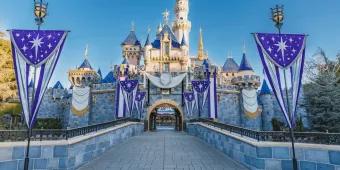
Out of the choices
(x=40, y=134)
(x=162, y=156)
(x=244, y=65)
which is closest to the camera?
(x=40, y=134)

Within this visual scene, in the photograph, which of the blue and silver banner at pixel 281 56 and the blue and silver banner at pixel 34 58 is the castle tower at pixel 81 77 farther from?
the blue and silver banner at pixel 281 56

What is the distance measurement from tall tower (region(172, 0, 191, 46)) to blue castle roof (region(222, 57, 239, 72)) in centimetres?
1018

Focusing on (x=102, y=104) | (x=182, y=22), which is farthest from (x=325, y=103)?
(x=182, y=22)

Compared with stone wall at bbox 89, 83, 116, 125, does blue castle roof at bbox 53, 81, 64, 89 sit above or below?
above

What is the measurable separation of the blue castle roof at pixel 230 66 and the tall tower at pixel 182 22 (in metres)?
10.2

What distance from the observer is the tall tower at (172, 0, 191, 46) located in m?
52.1

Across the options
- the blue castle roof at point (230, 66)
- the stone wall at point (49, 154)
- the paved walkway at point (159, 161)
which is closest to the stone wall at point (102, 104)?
the paved walkway at point (159, 161)

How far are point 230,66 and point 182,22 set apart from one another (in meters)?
14.6

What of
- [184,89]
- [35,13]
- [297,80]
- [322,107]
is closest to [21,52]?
[35,13]

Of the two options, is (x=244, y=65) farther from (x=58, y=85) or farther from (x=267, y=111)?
(x=58, y=85)

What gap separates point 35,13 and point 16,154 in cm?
497

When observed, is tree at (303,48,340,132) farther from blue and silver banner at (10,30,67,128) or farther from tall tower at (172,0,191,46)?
tall tower at (172,0,191,46)

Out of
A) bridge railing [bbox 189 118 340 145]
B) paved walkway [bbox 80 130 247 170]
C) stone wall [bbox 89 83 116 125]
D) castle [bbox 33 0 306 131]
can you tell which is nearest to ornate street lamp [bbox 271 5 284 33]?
bridge railing [bbox 189 118 340 145]

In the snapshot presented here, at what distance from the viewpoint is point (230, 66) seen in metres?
54.5
